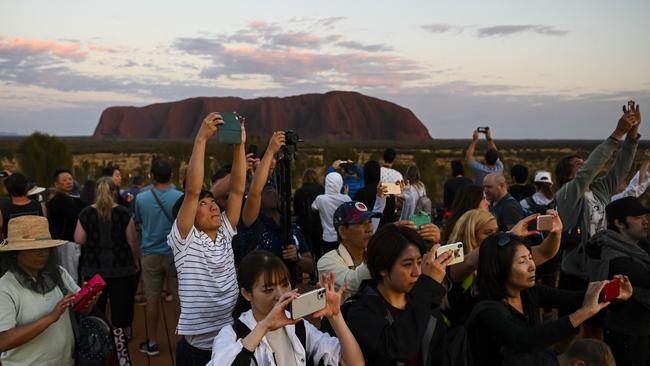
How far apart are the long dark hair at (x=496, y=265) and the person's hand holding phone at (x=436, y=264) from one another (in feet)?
1.01

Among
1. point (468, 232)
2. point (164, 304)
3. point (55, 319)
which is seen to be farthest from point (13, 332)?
point (164, 304)

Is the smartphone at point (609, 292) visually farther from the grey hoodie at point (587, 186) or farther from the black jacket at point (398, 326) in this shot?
the grey hoodie at point (587, 186)

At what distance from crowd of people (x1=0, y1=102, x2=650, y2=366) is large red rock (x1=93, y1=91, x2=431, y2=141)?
12149cm

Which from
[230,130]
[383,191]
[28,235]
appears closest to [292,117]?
[383,191]

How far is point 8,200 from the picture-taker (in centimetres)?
572

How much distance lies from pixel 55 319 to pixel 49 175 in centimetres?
1823

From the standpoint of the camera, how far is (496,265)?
2744 millimetres

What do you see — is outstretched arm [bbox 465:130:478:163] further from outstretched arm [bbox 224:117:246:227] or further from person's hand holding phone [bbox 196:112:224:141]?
person's hand holding phone [bbox 196:112:224:141]

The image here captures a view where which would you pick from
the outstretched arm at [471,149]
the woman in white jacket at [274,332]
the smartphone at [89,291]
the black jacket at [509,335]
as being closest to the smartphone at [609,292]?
the black jacket at [509,335]

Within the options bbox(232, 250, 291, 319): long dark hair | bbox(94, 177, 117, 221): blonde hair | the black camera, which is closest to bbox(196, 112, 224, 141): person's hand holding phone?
the black camera

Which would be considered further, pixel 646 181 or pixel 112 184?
pixel 646 181

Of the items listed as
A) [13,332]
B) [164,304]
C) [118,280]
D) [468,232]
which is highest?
[468,232]

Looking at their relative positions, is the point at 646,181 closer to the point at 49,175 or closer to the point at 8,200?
the point at 8,200

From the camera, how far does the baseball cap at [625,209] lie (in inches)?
157
